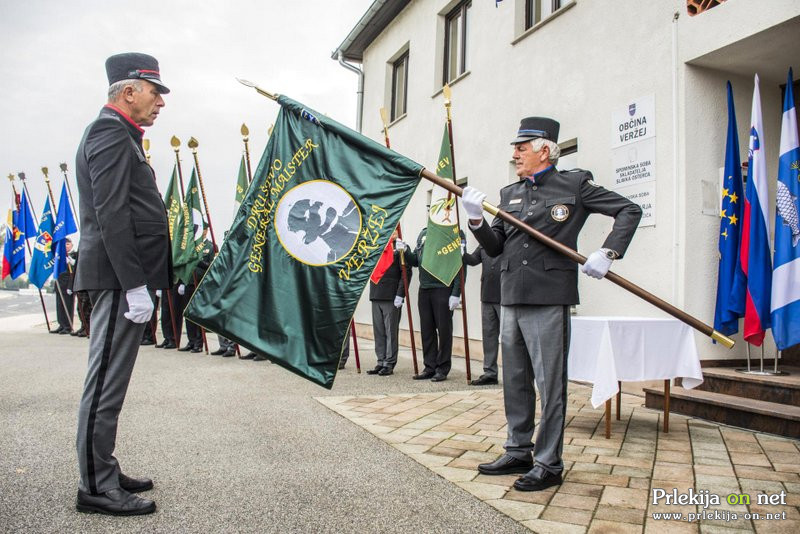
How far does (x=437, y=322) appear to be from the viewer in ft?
23.9

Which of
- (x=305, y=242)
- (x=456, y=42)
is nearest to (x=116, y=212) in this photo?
(x=305, y=242)

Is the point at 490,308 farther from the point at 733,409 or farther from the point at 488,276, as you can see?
the point at 733,409

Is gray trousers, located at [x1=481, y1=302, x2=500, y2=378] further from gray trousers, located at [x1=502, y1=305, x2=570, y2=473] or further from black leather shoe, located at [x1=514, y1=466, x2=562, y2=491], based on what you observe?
black leather shoe, located at [x1=514, y1=466, x2=562, y2=491]

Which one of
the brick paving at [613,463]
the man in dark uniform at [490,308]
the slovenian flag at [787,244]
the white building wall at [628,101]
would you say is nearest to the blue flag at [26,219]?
the white building wall at [628,101]

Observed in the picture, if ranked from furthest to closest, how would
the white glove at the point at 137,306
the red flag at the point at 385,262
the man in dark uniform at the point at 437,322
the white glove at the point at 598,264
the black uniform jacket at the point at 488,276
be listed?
the red flag at the point at 385,262 → the man in dark uniform at the point at 437,322 → the black uniform jacket at the point at 488,276 → the white glove at the point at 598,264 → the white glove at the point at 137,306

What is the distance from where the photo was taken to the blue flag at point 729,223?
17.7 ft

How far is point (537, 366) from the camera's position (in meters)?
3.29

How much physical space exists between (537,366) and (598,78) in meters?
4.47

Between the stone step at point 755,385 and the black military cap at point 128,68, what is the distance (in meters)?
4.78

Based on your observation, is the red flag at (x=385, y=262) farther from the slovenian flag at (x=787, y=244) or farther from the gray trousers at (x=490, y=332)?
the slovenian flag at (x=787, y=244)

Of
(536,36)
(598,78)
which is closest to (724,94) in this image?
(598,78)

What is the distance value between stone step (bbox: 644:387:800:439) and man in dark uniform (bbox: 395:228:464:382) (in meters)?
2.45

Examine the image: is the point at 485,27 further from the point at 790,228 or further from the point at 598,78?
the point at 790,228

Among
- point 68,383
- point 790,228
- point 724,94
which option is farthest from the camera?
point 68,383
